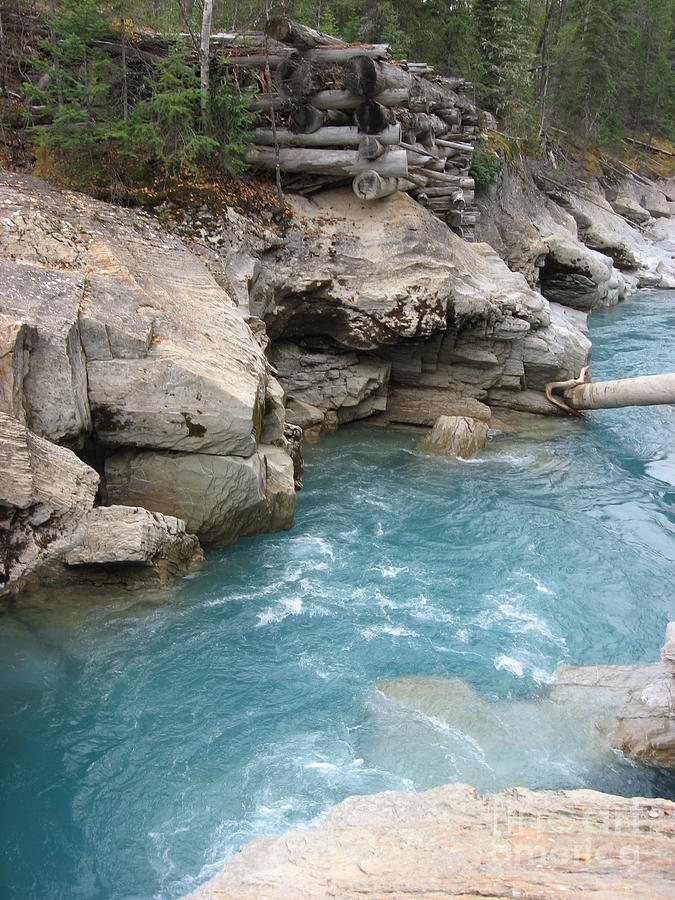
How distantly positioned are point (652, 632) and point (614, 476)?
547cm

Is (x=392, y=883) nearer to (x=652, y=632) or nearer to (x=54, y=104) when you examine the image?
(x=652, y=632)

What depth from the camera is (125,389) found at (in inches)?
392

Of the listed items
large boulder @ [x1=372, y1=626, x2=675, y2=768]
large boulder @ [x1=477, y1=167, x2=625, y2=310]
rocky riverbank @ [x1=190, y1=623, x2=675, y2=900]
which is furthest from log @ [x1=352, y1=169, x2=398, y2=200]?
rocky riverbank @ [x1=190, y1=623, x2=675, y2=900]

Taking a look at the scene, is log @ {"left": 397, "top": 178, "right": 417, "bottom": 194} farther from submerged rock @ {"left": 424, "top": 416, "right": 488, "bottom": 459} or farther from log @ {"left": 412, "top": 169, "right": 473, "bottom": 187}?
submerged rock @ {"left": 424, "top": 416, "right": 488, "bottom": 459}

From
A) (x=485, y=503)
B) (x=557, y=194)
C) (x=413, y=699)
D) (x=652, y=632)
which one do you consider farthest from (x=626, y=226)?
(x=413, y=699)

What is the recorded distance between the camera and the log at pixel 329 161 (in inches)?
628

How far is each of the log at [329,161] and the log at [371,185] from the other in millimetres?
134

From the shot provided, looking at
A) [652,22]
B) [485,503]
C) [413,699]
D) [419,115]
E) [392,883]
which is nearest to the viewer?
[392,883]

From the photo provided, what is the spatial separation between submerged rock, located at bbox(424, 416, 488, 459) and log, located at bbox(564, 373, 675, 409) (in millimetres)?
2803

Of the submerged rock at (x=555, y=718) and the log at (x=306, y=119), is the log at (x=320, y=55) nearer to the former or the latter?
the log at (x=306, y=119)

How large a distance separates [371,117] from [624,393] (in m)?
8.24

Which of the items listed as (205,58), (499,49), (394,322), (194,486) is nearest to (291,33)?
(205,58)

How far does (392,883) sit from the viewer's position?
4359 mm

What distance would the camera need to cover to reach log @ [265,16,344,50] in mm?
15602
